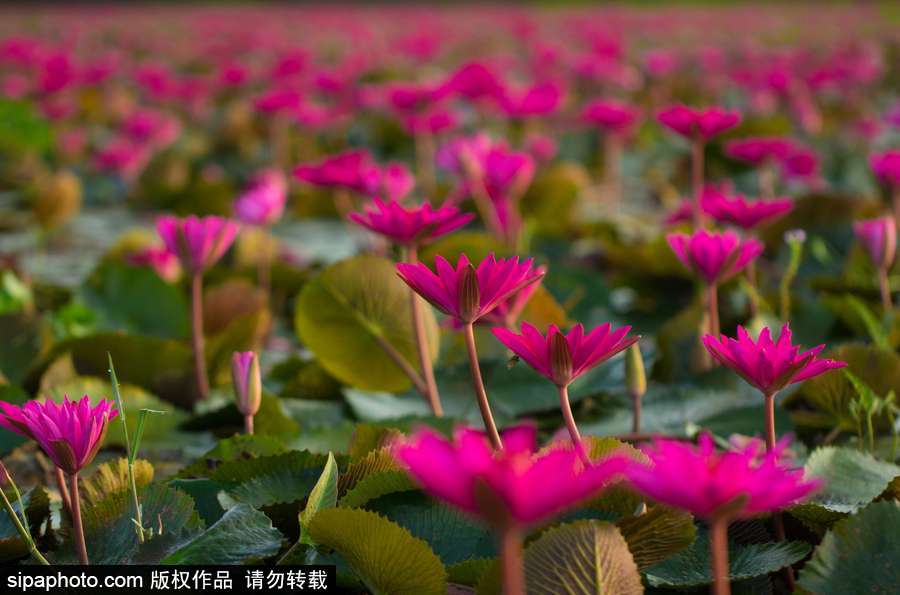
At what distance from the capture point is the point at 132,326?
1.62 m

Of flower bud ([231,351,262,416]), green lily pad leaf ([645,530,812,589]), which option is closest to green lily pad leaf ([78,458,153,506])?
flower bud ([231,351,262,416])

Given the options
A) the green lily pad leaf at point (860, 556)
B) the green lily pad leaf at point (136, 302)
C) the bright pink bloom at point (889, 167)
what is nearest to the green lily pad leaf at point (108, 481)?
the green lily pad leaf at point (860, 556)

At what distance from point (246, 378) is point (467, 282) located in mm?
314

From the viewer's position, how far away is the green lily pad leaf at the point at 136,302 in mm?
1614

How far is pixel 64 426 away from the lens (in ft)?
2.44

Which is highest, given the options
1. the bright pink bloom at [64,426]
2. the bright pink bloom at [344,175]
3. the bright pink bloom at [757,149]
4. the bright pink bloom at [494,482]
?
the bright pink bloom at [494,482]

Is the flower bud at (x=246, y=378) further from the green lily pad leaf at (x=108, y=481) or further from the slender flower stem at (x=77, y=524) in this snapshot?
the slender flower stem at (x=77, y=524)

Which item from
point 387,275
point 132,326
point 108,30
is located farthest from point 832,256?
point 108,30

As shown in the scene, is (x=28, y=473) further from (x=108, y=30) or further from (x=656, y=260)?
(x=108, y=30)

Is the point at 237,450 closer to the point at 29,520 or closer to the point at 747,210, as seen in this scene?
the point at 29,520

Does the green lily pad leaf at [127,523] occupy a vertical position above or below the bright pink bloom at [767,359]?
below

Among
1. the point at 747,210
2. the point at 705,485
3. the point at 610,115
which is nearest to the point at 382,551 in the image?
the point at 705,485

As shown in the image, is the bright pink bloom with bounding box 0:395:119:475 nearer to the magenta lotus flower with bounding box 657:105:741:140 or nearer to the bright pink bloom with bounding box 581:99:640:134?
the magenta lotus flower with bounding box 657:105:741:140

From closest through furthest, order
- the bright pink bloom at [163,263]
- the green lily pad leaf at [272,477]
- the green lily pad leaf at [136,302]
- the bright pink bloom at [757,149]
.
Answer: the green lily pad leaf at [272,477]
the green lily pad leaf at [136,302]
the bright pink bloom at [163,263]
the bright pink bloom at [757,149]
